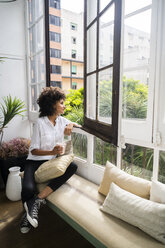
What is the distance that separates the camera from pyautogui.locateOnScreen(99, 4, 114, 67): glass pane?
1.58 metres

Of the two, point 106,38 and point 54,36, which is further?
point 54,36

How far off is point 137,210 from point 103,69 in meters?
1.18

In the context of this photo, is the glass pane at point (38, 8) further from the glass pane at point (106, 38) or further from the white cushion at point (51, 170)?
the white cushion at point (51, 170)

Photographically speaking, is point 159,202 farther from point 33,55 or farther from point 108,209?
point 33,55

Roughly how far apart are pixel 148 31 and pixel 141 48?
5.2 inches

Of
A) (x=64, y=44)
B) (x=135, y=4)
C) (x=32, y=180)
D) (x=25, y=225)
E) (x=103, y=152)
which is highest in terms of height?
(x=64, y=44)

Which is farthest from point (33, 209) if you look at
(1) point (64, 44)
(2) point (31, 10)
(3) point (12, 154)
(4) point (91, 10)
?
(1) point (64, 44)

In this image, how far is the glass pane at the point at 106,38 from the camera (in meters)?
1.58

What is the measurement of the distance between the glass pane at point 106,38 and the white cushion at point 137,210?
1104 mm

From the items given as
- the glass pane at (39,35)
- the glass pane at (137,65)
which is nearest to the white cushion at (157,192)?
the glass pane at (137,65)

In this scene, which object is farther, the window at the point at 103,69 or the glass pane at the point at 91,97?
the glass pane at the point at 91,97

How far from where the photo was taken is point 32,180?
196 cm

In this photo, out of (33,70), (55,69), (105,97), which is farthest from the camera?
(33,70)

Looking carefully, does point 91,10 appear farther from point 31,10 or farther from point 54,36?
point 31,10
